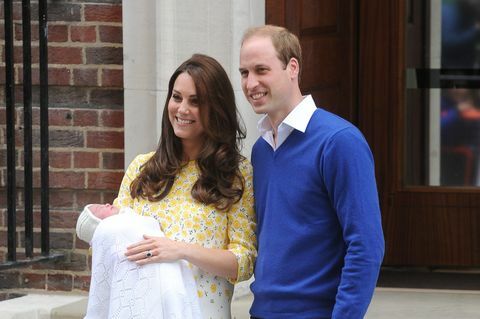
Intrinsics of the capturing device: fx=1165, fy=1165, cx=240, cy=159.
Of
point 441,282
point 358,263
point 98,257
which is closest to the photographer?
point 358,263

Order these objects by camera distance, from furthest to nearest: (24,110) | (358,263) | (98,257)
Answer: (24,110) < (98,257) < (358,263)

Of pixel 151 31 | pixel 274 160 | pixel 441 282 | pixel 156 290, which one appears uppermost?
pixel 151 31

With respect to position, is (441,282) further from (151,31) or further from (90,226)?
(90,226)

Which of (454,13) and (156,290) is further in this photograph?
(454,13)

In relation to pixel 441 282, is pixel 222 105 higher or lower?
higher

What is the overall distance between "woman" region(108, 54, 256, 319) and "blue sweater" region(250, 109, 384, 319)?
0.36 feet

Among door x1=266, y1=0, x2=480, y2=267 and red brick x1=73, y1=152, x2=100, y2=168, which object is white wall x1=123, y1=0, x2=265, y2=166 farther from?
door x1=266, y1=0, x2=480, y2=267

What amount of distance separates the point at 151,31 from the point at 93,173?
74 cm

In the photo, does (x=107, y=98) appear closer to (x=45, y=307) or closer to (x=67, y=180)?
(x=67, y=180)

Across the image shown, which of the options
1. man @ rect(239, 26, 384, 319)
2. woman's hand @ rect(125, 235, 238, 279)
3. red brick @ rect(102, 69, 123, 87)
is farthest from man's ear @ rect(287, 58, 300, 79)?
red brick @ rect(102, 69, 123, 87)

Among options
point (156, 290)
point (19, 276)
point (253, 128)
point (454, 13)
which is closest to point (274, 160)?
point (156, 290)

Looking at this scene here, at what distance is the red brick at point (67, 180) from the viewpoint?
5637 millimetres

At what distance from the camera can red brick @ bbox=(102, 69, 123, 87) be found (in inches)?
219

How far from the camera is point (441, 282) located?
6.27 m
